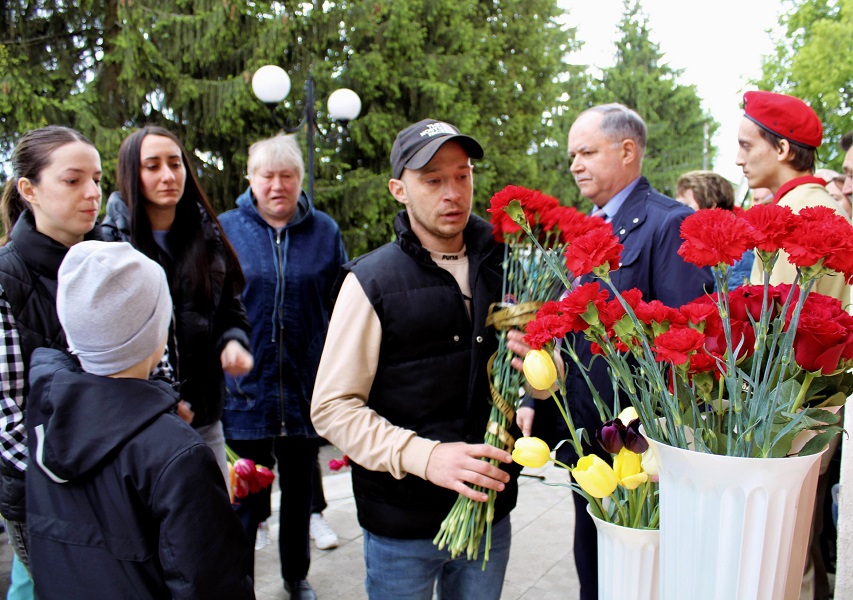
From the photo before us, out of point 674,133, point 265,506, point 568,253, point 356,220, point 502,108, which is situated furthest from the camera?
point 674,133

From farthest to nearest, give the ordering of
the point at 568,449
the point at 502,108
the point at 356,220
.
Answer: the point at 502,108 → the point at 356,220 → the point at 568,449

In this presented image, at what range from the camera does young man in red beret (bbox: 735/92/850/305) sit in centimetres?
244

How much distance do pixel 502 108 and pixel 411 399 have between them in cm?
1461

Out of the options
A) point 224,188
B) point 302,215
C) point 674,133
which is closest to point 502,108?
point 224,188

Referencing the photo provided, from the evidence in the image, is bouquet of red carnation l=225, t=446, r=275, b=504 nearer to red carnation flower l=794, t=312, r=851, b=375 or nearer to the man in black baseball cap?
the man in black baseball cap

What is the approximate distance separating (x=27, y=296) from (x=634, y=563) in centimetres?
181

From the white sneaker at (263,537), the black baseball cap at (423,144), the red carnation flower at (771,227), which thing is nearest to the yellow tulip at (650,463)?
the red carnation flower at (771,227)

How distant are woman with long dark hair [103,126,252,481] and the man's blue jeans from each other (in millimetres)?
992

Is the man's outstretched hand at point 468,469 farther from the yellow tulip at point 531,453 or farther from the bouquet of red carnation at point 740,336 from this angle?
the bouquet of red carnation at point 740,336

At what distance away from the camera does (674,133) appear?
3231cm

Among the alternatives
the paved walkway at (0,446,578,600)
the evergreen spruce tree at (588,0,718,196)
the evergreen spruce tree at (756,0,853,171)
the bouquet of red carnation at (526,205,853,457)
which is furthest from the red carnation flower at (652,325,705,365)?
the evergreen spruce tree at (588,0,718,196)

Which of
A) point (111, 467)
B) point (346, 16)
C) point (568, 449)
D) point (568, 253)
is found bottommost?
point (568, 449)

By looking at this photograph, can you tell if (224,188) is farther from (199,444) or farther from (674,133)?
(674,133)

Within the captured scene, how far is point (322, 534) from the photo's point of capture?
12.7 feet
